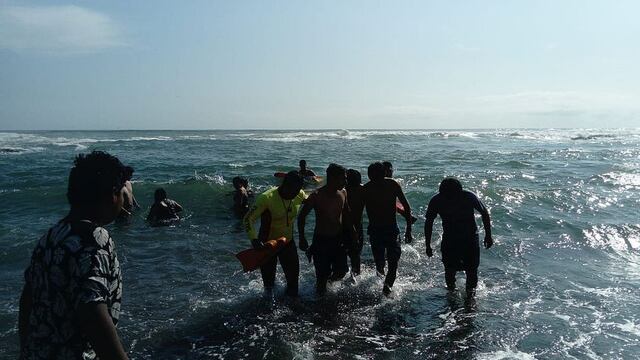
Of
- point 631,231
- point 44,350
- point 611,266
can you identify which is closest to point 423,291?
point 611,266

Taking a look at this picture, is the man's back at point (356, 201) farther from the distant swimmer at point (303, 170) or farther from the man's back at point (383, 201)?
the distant swimmer at point (303, 170)

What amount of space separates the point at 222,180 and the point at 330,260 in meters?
14.8

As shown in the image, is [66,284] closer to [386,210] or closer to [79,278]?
[79,278]

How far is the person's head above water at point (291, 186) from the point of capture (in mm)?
6359

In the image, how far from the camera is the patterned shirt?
83.6 inches

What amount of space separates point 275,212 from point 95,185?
431 centimetres

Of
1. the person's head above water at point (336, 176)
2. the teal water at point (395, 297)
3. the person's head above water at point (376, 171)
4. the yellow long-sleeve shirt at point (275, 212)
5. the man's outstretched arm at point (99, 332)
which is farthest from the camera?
the person's head above water at point (376, 171)

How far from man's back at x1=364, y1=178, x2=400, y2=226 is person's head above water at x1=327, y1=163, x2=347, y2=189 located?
71cm

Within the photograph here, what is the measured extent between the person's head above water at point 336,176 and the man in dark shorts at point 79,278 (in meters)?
4.55

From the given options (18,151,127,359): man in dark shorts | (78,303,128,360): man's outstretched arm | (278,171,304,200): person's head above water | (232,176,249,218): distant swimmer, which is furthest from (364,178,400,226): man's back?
(232,176,249,218): distant swimmer

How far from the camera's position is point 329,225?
276 inches

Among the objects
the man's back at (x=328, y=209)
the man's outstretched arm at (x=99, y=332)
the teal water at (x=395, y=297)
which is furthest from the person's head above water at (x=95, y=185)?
the man's back at (x=328, y=209)

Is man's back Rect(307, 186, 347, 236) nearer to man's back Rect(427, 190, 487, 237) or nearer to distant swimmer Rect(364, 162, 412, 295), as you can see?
distant swimmer Rect(364, 162, 412, 295)

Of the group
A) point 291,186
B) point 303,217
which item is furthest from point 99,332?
point 303,217
